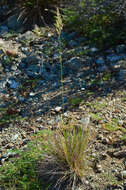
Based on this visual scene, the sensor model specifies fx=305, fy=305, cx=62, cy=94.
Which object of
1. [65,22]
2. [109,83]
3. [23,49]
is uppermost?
[65,22]

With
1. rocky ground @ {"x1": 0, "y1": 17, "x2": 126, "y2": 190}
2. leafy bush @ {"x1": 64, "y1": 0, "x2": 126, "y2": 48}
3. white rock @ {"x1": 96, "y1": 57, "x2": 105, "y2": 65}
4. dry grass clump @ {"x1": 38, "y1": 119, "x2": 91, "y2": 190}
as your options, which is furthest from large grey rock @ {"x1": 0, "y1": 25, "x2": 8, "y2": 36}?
dry grass clump @ {"x1": 38, "y1": 119, "x2": 91, "y2": 190}

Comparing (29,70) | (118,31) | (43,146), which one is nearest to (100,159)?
(43,146)

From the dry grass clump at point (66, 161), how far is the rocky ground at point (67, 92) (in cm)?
17

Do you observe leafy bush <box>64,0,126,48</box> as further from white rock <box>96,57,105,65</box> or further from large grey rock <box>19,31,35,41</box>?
large grey rock <box>19,31,35,41</box>

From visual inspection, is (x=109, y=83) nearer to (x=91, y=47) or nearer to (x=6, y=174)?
(x=91, y=47)

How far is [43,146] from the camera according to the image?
10.2 feet

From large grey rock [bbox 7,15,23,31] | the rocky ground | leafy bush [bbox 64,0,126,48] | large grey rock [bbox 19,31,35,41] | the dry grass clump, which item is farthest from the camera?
large grey rock [bbox 7,15,23,31]

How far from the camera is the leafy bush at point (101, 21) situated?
189 inches

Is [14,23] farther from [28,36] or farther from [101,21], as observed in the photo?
[101,21]

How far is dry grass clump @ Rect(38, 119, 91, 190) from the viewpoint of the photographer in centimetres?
276

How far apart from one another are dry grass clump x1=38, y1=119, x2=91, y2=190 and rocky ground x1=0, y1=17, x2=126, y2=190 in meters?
0.17

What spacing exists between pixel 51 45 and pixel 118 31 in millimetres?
1127

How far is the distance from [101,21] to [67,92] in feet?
5.25

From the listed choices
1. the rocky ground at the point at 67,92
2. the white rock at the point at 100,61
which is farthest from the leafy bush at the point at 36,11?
the white rock at the point at 100,61
